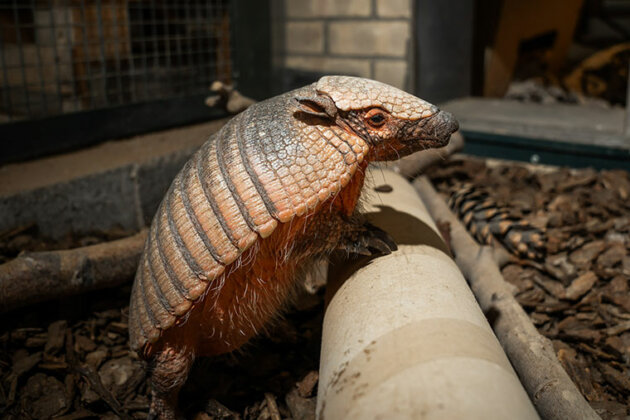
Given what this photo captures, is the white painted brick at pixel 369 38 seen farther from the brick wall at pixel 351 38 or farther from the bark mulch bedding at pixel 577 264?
the bark mulch bedding at pixel 577 264

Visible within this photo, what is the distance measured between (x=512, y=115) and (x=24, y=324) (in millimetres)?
5026

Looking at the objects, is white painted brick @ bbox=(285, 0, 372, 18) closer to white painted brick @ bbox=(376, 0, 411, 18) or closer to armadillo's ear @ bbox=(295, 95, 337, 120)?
white painted brick @ bbox=(376, 0, 411, 18)

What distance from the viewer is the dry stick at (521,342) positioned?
2.17 meters

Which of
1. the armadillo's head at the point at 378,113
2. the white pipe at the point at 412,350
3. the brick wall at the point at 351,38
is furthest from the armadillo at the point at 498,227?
the brick wall at the point at 351,38

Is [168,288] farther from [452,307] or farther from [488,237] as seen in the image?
[488,237]

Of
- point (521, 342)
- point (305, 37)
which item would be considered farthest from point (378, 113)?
point (305, 37)

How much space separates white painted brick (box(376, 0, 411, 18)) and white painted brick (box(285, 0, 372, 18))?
0.34ft

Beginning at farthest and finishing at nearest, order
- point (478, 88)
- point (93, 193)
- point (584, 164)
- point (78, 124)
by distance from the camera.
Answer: point (478, 88) < point (584, 164) < point (78, 124) < point (93, 193)

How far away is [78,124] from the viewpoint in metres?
4.49

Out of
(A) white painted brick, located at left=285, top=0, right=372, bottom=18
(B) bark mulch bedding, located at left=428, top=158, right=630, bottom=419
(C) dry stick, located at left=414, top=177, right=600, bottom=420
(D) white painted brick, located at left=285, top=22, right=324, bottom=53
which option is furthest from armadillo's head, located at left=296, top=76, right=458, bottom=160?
(D) white painted brick, located at left=285, top=22, right=324, bottom=53

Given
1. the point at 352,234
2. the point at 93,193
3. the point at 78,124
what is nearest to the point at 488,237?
the point at 352,234

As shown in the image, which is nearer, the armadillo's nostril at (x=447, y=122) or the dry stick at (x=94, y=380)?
the armadillo's nostril at (x=447, y=122)

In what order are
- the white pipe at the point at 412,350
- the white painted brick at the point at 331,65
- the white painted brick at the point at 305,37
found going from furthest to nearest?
the white painted brick at the point at 305,37
the white painted brick at the point at 331,65
the white pipe at the point at 412,350

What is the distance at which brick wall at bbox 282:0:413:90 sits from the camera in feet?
18.3
